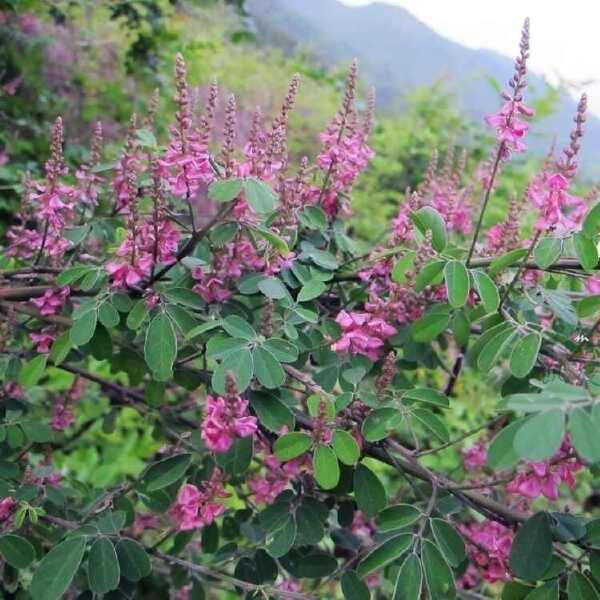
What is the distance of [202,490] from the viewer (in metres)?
1.21

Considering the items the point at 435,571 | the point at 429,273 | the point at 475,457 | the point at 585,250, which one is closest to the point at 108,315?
the point at 429,273

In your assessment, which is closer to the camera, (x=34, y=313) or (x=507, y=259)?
(x=507, y=259)

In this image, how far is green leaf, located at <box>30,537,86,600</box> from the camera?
3.23ft

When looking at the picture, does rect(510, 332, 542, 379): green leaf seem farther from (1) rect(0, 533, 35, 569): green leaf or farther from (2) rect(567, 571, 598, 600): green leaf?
(1) rect(0, 533, 35, 569): green leaf

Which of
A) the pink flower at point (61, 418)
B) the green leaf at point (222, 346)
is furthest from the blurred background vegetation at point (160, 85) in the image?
the green leaf at point (222, 346)

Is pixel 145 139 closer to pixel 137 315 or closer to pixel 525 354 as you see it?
pixel 137 315

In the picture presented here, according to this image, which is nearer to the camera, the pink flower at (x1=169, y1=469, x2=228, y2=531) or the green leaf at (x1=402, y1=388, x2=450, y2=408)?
the green leaf at (x1=402, y1=388, x2=450, y2=408)

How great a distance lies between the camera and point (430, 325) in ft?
3.79

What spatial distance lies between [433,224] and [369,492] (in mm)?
426

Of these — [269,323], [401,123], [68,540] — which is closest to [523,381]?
[269,323]

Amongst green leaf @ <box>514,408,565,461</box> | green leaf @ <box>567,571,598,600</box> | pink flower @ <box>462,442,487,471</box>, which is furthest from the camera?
pink flower @ <box>462,442,487,471</box>

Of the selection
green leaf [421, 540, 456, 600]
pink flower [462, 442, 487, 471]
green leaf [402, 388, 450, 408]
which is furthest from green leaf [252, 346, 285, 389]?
pink flower [462, 442, 487, 471]

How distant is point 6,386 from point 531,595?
1.05 m

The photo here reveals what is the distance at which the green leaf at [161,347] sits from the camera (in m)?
1.03
